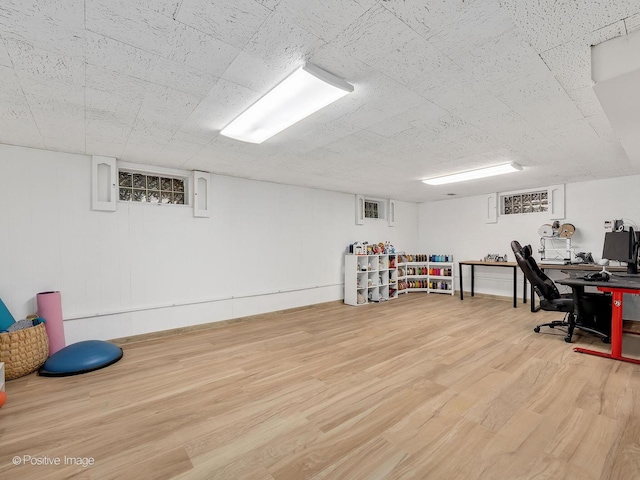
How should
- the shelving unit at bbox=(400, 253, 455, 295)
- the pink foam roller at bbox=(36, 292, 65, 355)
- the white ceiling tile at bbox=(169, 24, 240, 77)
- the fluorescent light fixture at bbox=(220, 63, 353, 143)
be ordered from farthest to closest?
1. the shelving unit at bbox=(400, 253, 455, 295)
2. the pink foam roller at bbox=(36, 292, 65, 355)
3. the fluorescent light fixture at bbox=(220, 63, 353, 143)
4. the white ceiling tile at bbox=(169, 24, 240, 77)

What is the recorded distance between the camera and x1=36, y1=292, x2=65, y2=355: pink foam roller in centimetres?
324

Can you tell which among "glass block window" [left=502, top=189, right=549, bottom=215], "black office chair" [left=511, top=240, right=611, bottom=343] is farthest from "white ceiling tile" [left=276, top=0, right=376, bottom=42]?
"glass block window" [left=502, top=189, right=549, bottom=215]

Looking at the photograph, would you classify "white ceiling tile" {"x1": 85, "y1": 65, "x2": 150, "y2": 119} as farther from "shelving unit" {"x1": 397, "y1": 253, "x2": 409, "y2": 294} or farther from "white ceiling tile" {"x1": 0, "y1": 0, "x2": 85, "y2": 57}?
"shelving unit" {"x1": 397, "y1": 253, "x2": 409, "y2": 294}

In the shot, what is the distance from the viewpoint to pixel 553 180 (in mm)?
5430

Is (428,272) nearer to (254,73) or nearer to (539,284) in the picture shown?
(539,284)

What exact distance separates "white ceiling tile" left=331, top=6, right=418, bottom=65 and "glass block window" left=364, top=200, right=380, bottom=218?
559 centimetres

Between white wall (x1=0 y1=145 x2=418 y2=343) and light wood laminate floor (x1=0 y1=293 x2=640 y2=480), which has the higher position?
white wall (x1=0 y1=145 x2=418 y2=343)

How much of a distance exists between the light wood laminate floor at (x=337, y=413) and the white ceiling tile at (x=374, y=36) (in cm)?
241

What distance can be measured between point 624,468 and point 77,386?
13.3 ft

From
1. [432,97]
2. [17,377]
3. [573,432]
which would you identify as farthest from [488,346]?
[17,377]

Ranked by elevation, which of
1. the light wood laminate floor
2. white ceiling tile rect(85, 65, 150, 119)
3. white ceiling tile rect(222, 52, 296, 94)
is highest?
white ceiling tile rect(222, 52, 296, 94)

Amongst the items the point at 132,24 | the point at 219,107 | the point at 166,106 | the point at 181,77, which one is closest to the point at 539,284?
the point at 219,107

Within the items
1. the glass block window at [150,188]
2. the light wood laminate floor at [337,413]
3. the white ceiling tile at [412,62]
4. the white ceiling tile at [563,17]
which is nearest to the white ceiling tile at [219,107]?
the white ceiling tile at [412,62]

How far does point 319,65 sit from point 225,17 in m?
0.64
